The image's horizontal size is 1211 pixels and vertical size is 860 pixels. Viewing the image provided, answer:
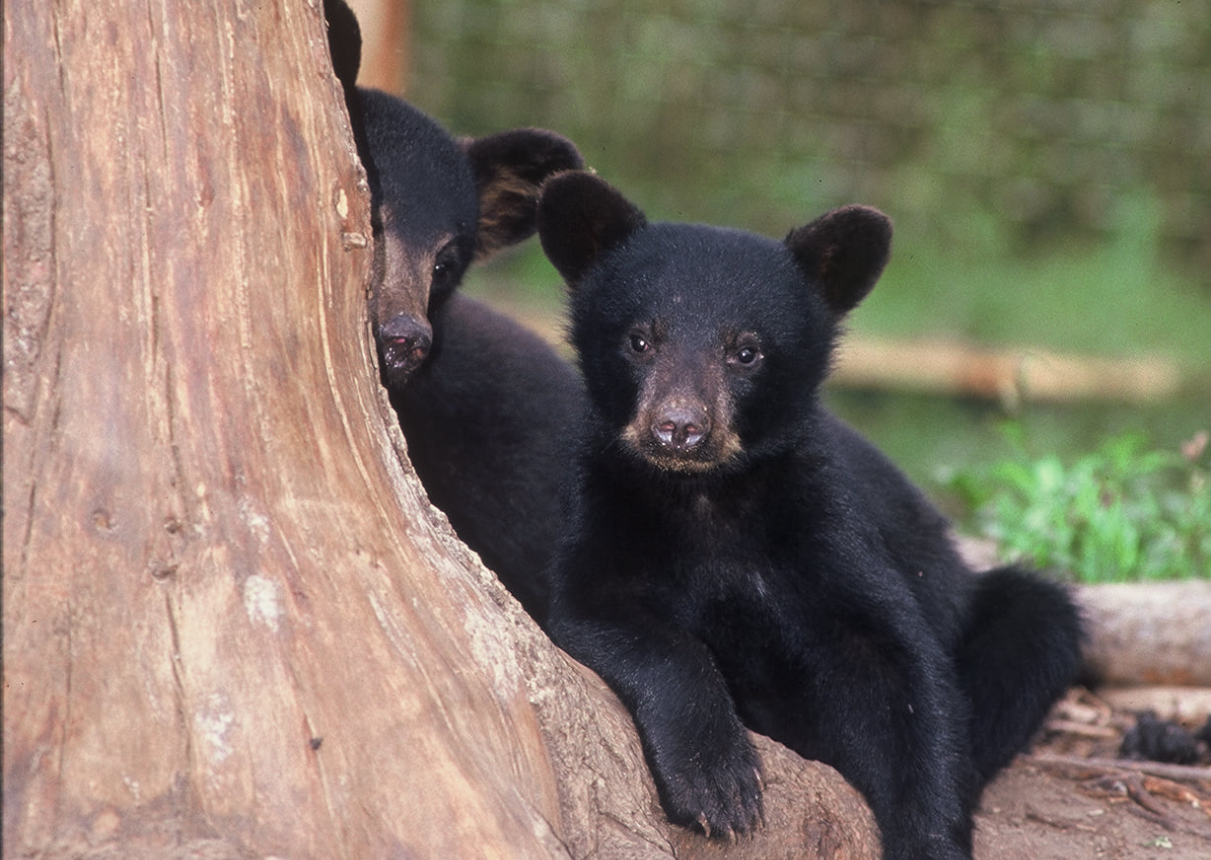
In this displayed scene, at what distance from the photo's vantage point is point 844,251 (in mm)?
4328

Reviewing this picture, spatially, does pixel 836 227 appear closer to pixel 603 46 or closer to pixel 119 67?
pixel 119 67

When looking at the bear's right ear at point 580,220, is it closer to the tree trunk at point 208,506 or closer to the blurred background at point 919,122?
the tree trunk at point 208,506

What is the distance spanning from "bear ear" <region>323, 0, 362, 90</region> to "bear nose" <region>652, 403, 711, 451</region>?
1329mm

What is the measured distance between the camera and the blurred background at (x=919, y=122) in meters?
10.6

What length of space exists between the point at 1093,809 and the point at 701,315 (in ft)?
6.55

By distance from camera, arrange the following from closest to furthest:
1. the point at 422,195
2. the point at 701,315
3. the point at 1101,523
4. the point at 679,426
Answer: the point at 679,426, the point at 701,315, the point at 422,195, the point at 1101,523

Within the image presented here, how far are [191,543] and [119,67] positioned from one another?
0.91m

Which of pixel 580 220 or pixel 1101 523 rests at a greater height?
pixel 580 220

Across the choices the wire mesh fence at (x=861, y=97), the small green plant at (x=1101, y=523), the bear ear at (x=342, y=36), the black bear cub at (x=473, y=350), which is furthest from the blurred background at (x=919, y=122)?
the bear ear at (x=342, y=36)

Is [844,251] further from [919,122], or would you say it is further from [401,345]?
[919,122]

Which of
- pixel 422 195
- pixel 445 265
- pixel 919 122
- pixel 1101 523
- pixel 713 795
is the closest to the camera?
pixel 713 795

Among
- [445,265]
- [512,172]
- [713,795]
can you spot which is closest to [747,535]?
[713,795]

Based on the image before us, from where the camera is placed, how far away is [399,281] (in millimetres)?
4375

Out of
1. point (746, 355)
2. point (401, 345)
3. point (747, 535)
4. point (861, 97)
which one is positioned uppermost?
point (746, 355)
